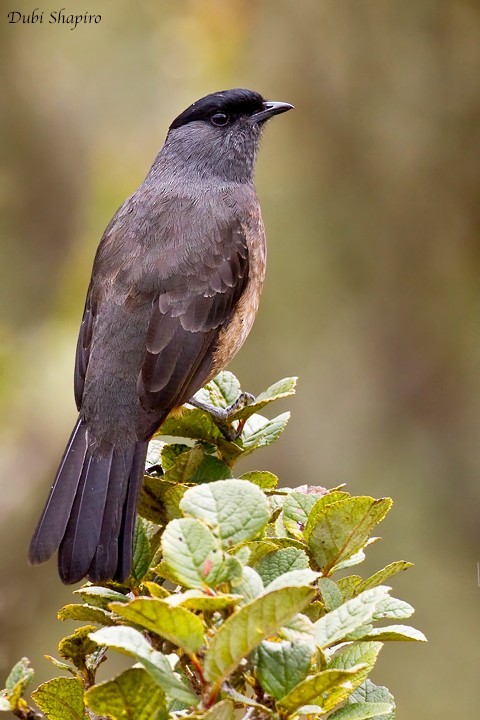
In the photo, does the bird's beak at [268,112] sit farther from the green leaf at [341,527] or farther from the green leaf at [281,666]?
the green leaf at [281,666]

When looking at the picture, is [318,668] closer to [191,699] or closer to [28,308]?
[191,699]

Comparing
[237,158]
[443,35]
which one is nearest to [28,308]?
[237,158]

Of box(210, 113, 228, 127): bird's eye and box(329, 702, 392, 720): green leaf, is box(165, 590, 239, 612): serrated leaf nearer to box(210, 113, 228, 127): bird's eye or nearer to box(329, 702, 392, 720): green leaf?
box(329, 702, 392, 720): green leaf

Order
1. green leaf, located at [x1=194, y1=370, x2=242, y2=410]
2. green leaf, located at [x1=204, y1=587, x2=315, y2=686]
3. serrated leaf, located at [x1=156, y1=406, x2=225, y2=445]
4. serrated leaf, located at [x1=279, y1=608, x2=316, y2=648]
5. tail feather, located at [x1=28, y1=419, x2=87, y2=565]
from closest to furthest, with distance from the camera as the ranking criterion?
1. green leaf, located at [x1=204, y1=587, x2=315, y2=686]
2. serrated leaf, located at [x1=279, y1=608, x2=316, y2=648]
3. serrated leaf, located at [x1=156, y1=406, x2=225, y2=445]
4. tail feather, located at [x1=28, y1=419, x2=87, y2=565]
5. green leaf, located at [x1=194, y1=370, x2=242, y2=410]

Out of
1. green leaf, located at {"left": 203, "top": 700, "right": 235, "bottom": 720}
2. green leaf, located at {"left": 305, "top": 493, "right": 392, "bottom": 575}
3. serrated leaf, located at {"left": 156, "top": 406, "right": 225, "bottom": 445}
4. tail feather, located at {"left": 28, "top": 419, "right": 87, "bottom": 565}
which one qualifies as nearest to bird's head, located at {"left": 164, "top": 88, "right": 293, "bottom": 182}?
tail feather, located at {"left": 28, "top": 419, "right": 87, "bottom": 565}

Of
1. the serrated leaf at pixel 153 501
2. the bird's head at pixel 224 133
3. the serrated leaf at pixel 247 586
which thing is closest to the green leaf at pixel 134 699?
the serrated leaf at pixel 247 586

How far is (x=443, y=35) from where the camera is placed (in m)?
6.02

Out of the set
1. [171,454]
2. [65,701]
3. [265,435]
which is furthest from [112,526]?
[65,701]

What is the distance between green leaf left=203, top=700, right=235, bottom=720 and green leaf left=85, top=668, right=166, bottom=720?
0.48ft

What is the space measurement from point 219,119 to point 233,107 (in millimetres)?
84

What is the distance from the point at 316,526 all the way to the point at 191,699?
53 cm

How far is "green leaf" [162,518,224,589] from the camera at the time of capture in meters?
1.60

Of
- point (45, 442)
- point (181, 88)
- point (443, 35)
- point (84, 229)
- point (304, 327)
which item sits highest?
point (443, 35)

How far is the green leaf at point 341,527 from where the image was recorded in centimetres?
190
